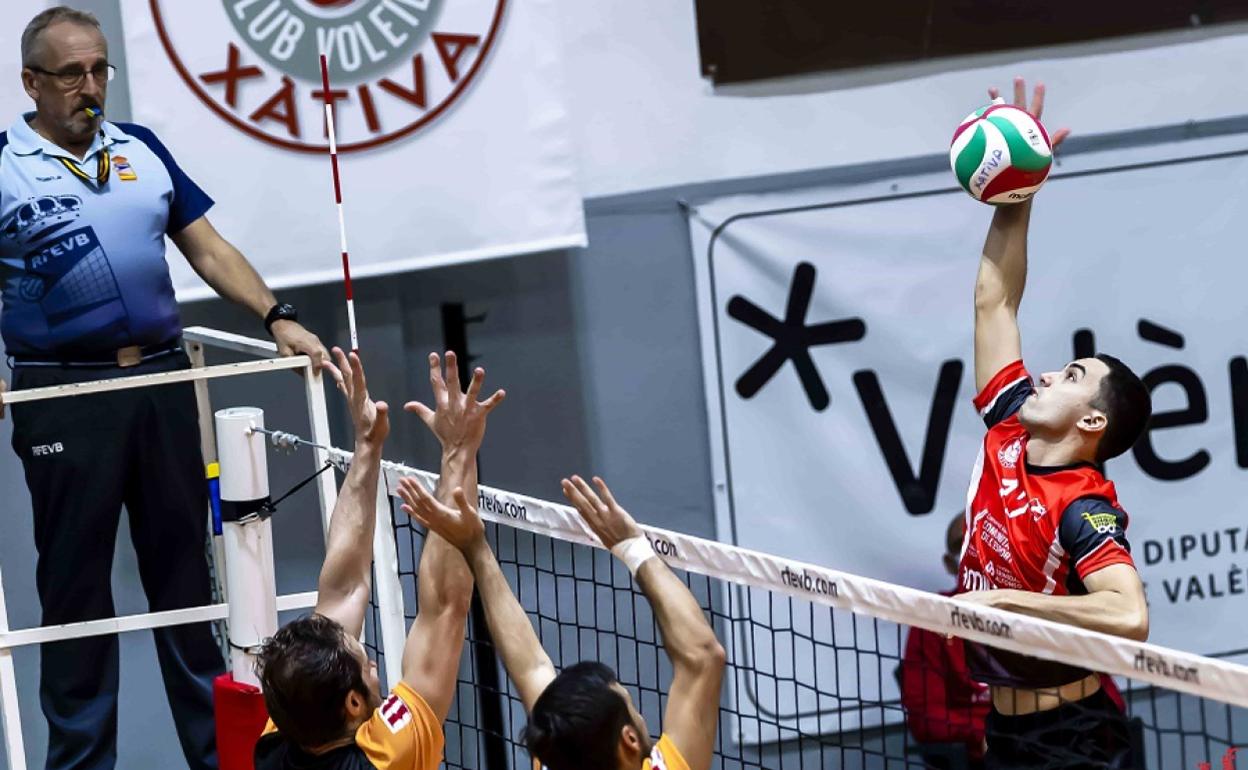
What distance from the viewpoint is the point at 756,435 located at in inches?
289

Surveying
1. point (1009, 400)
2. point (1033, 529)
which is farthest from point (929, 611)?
point (1009, 400)

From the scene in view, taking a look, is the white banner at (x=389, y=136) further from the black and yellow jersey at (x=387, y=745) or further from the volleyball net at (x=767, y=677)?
the black and yellow jersey at (x=387, y=745)

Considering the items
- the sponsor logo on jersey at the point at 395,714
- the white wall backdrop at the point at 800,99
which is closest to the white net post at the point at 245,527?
the sponsor logo on jersey at the point at 395,714

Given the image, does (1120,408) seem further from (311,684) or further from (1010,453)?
(311,684)

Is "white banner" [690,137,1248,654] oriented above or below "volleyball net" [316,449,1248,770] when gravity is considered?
above

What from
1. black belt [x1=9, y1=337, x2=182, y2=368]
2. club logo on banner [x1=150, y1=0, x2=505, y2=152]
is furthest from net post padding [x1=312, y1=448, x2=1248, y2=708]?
club logo on banner [x1=150, y1=0, x2=505, y2=152]

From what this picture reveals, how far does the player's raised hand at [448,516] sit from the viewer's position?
382 cm

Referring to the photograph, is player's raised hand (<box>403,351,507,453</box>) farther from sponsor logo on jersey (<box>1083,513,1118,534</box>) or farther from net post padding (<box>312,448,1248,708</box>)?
sponsor logo on jersey (<box>1083,513,1118,534</box>)

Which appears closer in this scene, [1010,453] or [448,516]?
[448,516]

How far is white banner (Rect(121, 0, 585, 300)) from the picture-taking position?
6.46 meters

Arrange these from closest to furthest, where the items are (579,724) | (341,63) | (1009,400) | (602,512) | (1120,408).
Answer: (579,724) < (602,512) < (1120,408) < (1009,400) < (341,63)

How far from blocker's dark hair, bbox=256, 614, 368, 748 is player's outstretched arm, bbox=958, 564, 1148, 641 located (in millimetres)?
1466

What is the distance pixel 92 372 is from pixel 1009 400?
8.60 ft

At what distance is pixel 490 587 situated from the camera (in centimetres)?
380
